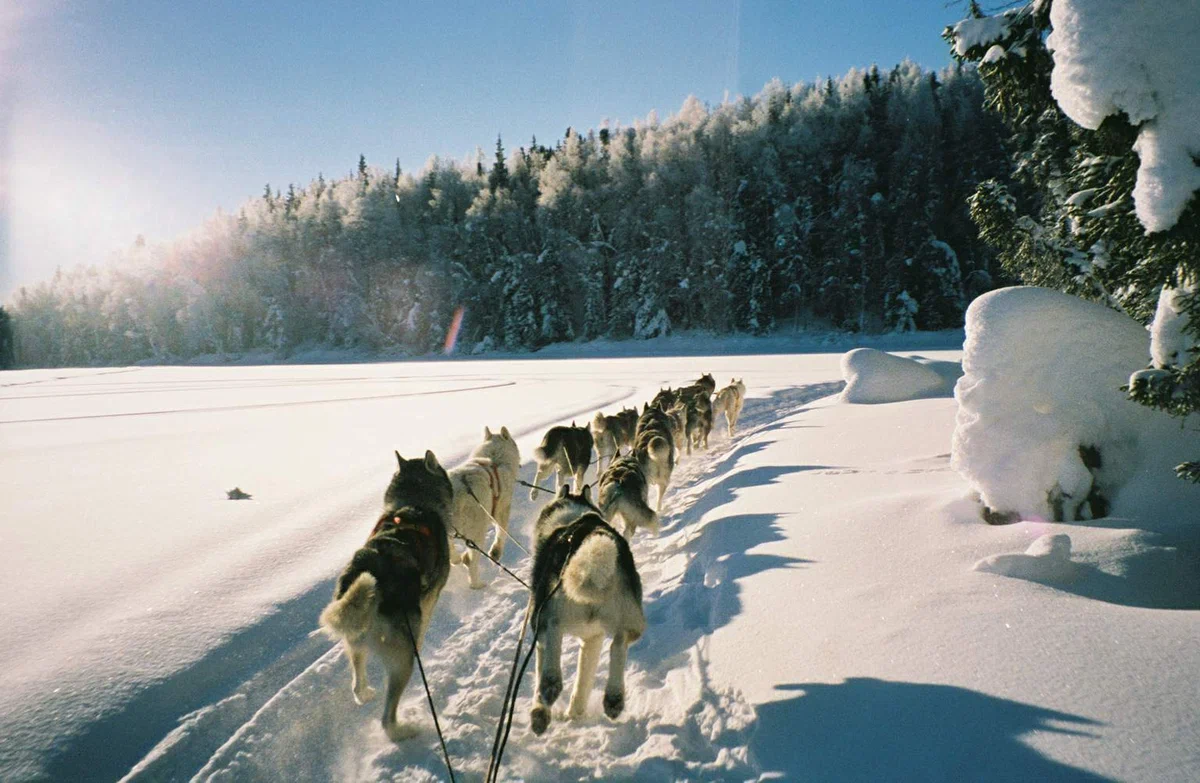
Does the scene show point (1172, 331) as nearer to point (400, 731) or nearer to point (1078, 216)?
point (1078, 216)

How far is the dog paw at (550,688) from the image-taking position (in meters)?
2.27

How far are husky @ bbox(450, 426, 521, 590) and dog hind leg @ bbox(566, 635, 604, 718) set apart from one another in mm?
1685

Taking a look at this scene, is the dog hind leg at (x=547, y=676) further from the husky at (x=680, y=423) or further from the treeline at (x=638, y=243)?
the treeline at (x=638, y=243)

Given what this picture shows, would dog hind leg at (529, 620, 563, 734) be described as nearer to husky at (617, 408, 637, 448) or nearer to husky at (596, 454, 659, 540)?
husky at (596, 454, 659, 540)

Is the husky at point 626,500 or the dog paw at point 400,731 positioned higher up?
the husky at point 626,500

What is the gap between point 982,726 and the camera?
6.12 ft

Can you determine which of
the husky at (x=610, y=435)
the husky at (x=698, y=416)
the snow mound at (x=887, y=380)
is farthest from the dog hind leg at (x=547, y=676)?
the snow mound at (x=887, y=380)

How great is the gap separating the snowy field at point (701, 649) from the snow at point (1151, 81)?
180 centimetres

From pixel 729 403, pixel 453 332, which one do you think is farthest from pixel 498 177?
pixel 729 403

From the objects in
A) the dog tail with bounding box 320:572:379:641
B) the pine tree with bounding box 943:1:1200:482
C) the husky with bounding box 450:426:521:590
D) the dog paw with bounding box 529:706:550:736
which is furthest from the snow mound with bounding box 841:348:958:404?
the dog tail with bounding box 320:572:379:641

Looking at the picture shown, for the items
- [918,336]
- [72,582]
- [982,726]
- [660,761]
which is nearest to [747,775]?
[660,761]

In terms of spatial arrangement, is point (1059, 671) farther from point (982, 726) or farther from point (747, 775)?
point (747, 775)

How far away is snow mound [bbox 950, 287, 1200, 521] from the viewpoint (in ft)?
11.6

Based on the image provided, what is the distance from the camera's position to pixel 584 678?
2.56 metres
